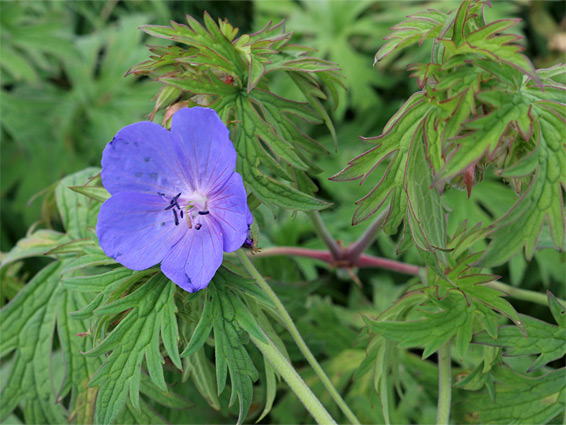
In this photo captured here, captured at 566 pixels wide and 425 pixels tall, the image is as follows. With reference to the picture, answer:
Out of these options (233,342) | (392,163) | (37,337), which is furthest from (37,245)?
(392,163)

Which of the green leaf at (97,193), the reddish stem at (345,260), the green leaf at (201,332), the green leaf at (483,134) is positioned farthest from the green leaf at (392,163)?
the reddish stem at (345,260)

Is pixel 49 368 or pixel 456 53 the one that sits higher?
pixel 456 53

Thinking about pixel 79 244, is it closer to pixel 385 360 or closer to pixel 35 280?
pixel 35 280

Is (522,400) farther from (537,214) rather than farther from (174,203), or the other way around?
(174,203)

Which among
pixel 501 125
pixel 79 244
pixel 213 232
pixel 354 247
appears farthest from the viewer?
pixel 354 247

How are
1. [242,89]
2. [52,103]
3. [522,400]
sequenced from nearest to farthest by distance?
[242,89]
[522,400]
[52,103]

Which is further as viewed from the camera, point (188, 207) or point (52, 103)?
point (52, 103)

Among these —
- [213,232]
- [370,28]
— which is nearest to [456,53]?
[213,232]
